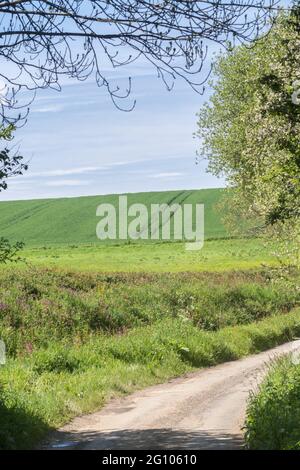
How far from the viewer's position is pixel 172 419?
15.5 metres

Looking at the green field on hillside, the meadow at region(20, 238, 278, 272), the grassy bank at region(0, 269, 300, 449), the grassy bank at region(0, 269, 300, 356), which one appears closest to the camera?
the grassy bank at region(0, 269, 300, 449)

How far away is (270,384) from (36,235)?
91.2 metres

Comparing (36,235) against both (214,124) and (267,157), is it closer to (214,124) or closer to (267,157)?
(214,124)

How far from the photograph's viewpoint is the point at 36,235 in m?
105

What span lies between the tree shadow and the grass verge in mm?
753

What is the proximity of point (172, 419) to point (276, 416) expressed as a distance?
323cm

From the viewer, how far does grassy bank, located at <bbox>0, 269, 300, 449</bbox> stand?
17.0m

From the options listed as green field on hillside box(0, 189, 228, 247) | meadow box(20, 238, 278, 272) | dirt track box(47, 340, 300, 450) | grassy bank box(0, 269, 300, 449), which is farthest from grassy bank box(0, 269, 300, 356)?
green field on hillside box(0, 189, 228, 247)

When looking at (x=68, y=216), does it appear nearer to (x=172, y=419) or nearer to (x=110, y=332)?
(x=110, y=332)

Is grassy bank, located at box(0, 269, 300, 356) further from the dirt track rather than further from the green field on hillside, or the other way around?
the green field on hillside

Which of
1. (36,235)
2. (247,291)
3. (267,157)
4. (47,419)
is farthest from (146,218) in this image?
(47,419)

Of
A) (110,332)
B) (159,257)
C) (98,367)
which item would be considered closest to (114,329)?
(110,332)

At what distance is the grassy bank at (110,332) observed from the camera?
55.8ft

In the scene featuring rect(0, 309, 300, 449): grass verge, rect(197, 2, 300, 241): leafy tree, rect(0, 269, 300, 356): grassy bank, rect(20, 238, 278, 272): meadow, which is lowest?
rect(0, 309, 300, 449): grass verge
